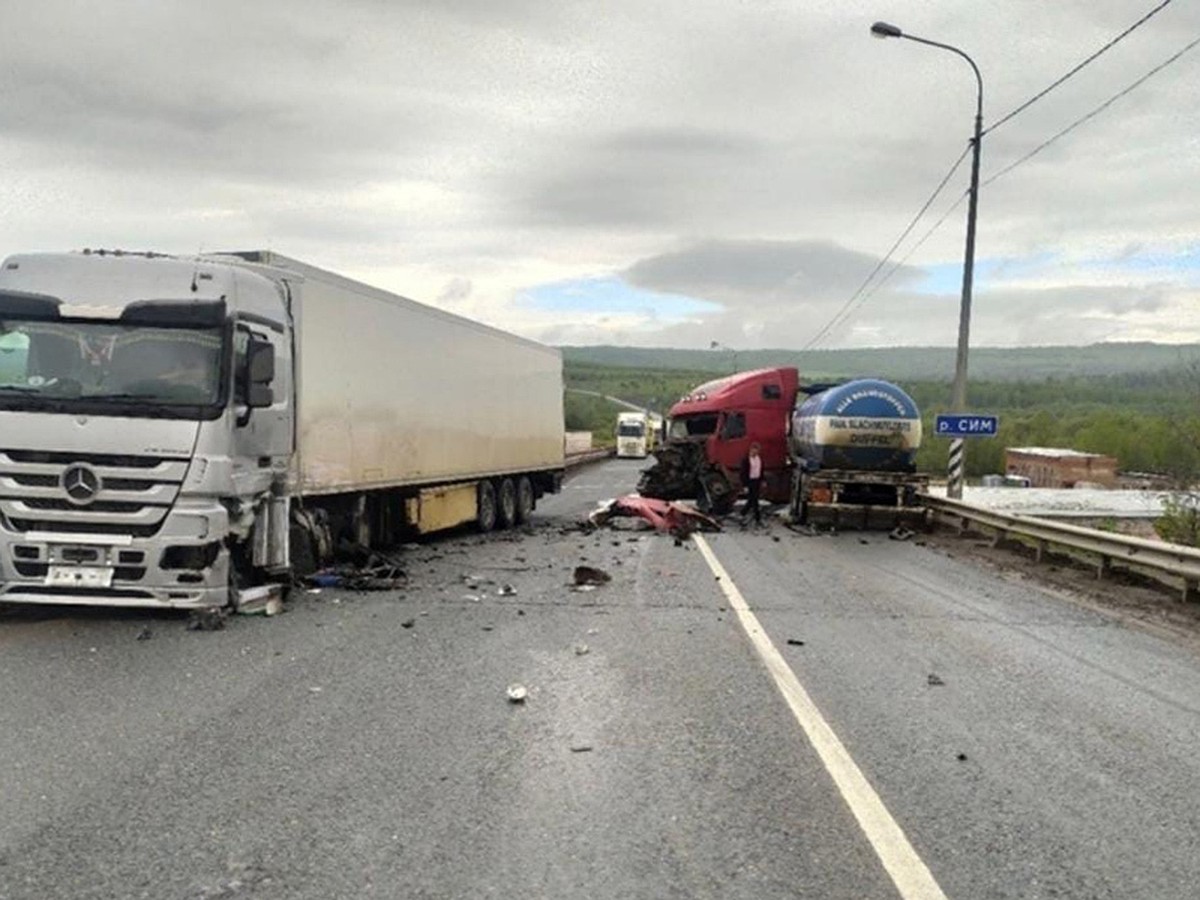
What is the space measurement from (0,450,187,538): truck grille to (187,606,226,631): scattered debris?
2.64 feet

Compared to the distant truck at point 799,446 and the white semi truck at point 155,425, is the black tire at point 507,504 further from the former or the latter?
the white semi truck at point 155,425

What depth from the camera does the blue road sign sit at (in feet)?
67.1

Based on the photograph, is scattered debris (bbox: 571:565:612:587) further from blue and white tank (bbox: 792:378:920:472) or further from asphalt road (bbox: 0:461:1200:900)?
blue and white tank (bbox: 792:378:920:472)

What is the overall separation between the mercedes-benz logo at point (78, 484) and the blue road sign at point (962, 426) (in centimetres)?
1586

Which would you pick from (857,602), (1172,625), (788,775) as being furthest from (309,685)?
(1172,625)

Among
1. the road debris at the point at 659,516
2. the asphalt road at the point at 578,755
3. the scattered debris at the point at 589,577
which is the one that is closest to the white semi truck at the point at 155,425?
the asphalt road at the point at 578,755

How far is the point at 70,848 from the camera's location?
13.2ft

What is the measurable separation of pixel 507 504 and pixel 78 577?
12.1m

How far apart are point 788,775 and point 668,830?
3.14ft

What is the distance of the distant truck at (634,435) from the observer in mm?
66625

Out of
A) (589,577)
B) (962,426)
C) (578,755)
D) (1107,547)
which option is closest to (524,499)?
(962,426)

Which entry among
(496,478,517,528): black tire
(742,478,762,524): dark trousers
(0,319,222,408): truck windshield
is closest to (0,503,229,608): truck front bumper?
(0,319,222,408): truck windshield

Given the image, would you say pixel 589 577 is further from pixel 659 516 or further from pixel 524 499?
pixel 524 499

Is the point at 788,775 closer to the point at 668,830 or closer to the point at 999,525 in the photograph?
the point at 668,830
